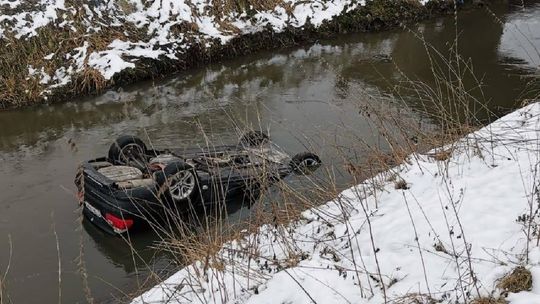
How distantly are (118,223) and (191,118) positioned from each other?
4.88 metres

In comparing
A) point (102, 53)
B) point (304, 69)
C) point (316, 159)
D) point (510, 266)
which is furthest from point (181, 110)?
point (510, 266)

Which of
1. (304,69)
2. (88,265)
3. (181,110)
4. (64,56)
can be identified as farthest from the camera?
(304,69)

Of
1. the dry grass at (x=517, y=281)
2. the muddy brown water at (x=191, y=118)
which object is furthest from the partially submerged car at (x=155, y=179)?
the dry grass at (x=517, y=281)

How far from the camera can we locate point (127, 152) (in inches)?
310

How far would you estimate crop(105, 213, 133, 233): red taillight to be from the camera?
6600mm

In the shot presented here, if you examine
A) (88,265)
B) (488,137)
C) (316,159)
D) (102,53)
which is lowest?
(88,265)

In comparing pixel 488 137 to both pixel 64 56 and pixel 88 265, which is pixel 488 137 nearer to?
pixel 88 265

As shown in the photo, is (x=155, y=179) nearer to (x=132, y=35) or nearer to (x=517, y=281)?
(x=517, y=281)

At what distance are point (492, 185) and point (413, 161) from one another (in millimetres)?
1111

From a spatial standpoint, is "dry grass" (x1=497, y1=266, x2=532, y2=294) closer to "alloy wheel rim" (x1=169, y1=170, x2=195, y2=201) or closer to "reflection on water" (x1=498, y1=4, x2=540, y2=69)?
"alloy wheel rim" (x1=169, y1=170, x2=195, y2=201)

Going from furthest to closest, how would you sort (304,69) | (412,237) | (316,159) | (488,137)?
(304,69)
(316,159)
(488,137)
(412,237)

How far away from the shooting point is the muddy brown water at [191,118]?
6.59 metres

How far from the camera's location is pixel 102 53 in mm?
13391

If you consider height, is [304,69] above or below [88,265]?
above
